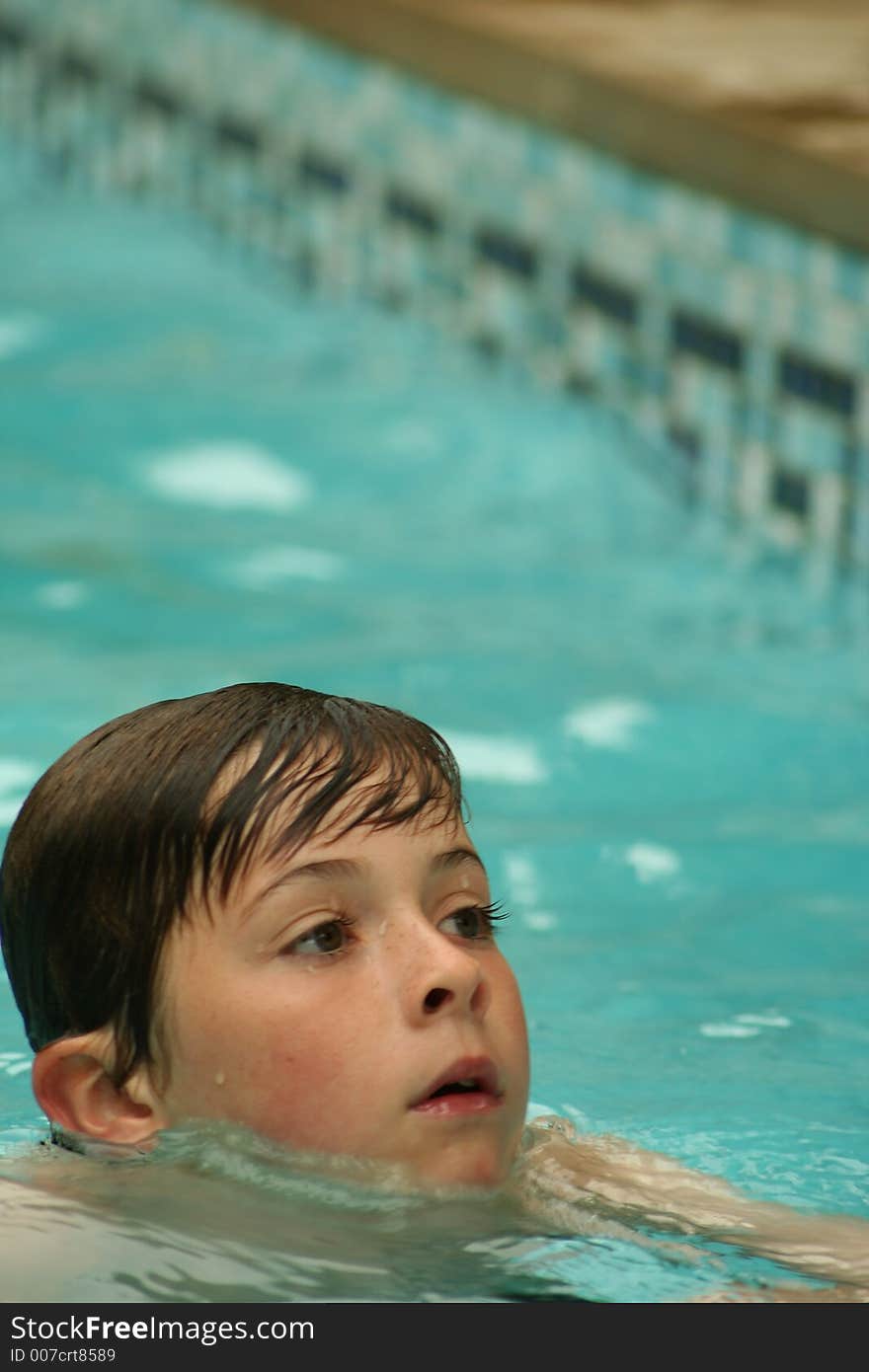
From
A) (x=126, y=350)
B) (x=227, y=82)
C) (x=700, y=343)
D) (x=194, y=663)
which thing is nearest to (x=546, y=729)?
(x=194, y=663)

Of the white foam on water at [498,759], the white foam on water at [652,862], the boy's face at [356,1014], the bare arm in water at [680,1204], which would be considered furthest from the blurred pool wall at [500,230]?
the boy's face at [356,1014]

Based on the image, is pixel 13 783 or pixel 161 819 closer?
pixel 161 819

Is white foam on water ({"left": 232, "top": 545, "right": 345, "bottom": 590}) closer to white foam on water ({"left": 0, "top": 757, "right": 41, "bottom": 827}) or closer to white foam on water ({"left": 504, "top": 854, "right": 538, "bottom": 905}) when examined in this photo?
white foam on water ({"left": 0, "top": 757, "right": 41, "bottom": 827})

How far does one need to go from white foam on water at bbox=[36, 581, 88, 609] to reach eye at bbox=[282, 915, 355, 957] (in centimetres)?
234

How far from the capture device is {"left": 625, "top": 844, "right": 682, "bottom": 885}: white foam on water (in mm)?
3398

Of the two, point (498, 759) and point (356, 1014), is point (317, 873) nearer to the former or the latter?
point (356, 1014)

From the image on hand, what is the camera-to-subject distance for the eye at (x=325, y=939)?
2055 millimetres

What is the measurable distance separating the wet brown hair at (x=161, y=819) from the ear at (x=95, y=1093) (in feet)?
0.05

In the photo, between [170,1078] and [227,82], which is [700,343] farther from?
[170,1078]

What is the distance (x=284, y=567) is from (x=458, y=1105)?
2.64m

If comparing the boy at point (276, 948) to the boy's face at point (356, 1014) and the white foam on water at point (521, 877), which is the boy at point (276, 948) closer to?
the boy's face at point (356, 1014)

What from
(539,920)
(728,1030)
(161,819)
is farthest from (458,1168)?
(539,920)

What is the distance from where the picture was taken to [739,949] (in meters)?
3.21

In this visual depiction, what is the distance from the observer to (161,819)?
2102mm
